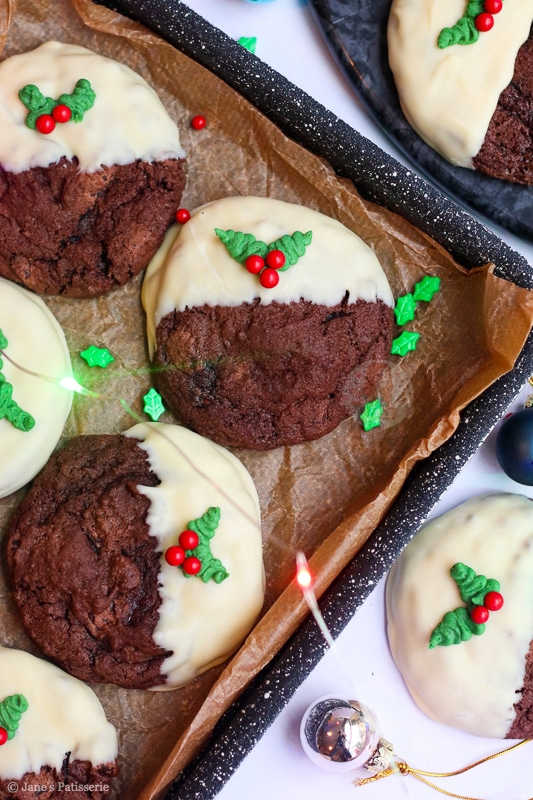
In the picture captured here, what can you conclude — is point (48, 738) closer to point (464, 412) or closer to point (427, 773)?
point (427, 773)

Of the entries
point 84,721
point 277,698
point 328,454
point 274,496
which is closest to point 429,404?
point 328,454

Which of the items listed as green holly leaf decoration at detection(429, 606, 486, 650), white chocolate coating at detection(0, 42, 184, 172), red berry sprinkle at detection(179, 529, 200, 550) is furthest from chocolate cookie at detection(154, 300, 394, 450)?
green holly leaf decoration at detection(429, 606, 486, 650)

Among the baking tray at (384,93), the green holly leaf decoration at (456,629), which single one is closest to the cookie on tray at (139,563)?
the green holly leaf decoration at (456,629)

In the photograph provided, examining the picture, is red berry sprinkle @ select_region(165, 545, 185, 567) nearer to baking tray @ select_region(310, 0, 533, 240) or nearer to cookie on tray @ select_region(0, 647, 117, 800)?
cookie on tray @ select_region(0, 647, 117, 800)

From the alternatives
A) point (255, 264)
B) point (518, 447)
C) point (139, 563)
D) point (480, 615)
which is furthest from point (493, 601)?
point (255, 264)

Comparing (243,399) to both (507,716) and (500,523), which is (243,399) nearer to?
(500,523)

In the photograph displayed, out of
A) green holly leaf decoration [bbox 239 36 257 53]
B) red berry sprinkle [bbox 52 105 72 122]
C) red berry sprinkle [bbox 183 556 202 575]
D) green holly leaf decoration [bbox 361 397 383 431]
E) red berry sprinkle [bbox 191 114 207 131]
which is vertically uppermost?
green holly leaf decoration [bbox 239 36 257 53]
